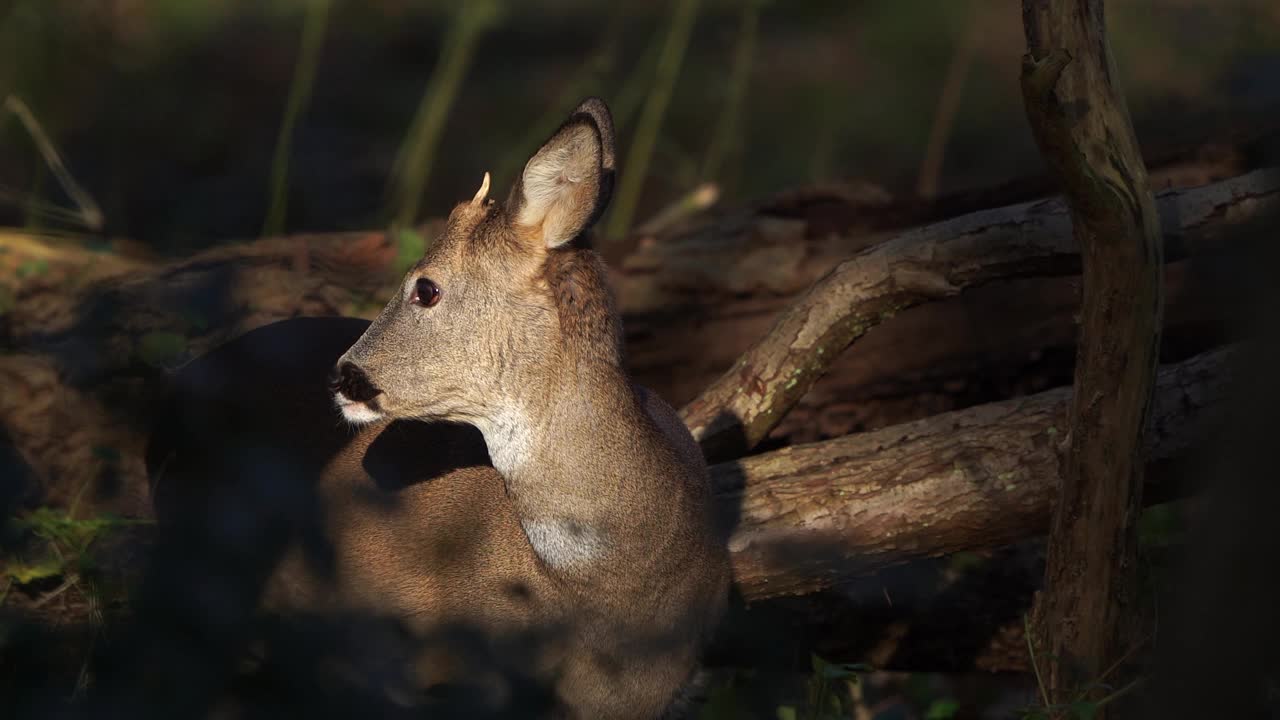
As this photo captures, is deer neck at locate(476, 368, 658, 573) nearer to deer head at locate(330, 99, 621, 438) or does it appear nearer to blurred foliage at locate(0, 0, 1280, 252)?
deer head at locate(330, 99, 621, 438)

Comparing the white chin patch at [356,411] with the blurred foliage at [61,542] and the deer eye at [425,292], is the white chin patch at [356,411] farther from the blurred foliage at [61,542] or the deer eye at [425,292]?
the blurred foliage at [61,542]

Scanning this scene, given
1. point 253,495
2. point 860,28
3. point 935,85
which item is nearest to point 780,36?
point 860,28

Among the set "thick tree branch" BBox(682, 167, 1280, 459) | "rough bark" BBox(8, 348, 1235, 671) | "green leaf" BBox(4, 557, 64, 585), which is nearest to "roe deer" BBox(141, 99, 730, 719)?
"rough bark" BBox(8, 348, 1235, 671)

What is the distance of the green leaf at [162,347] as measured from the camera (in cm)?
502

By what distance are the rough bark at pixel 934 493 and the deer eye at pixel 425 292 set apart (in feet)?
3.86

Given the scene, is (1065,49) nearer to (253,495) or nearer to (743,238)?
(253,495)

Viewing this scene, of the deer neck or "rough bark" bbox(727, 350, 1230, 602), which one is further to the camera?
"rough bark" bbox(727, 350, 1230, 602)

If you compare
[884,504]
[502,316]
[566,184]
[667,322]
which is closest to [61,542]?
[502,316]

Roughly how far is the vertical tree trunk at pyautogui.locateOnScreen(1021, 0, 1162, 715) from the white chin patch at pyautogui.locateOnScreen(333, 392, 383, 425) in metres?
1.73

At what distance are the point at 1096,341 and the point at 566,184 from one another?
1.31 m

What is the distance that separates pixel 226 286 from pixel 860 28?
30.2 feet

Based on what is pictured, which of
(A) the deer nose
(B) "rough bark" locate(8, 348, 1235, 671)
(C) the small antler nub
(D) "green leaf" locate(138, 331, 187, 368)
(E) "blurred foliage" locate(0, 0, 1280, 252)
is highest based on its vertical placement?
(E) "blurred foliage" locate(0, 0, 1280, 252)

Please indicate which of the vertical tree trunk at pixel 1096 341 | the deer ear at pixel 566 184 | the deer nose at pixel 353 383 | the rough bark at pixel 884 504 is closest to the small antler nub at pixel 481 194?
the deer ear at pixel 566 184

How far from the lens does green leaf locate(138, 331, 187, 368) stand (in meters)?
5.02
